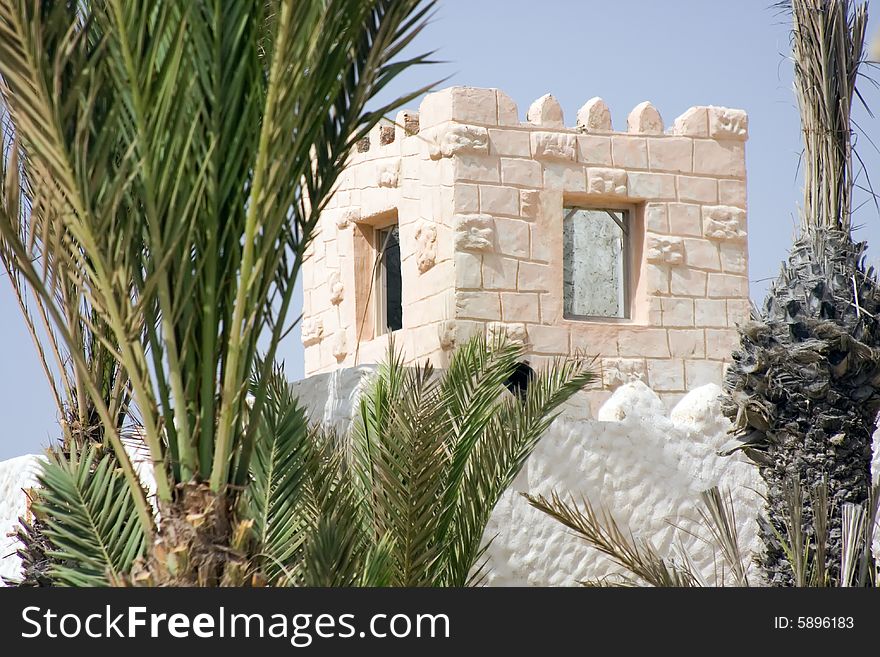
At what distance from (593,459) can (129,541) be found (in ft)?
16.1

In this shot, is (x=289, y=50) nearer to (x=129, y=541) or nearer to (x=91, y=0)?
(x=91, y=0)

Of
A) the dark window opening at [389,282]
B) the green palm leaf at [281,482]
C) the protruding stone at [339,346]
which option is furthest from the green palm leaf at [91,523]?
the protruding stone at [339,346]

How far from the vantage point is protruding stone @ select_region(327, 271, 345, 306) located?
12.1 meters

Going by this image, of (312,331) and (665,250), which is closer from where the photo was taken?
(665,250)

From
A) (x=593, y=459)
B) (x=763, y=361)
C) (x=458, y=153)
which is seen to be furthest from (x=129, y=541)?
(x=458, y=153)

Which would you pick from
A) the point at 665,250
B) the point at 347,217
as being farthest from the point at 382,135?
the point at 665,250

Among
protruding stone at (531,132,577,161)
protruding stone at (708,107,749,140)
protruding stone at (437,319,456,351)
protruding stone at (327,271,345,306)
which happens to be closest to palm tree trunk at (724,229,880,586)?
protruding stone at (437,319,456,351)

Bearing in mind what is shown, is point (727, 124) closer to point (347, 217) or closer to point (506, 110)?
point (506, 110)

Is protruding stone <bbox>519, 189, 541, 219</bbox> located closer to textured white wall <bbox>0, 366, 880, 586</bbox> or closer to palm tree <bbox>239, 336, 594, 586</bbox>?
textured white wall <bbox>0, 366, 880, 586</bbox>

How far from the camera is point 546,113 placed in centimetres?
1086

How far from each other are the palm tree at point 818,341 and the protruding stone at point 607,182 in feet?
16.0

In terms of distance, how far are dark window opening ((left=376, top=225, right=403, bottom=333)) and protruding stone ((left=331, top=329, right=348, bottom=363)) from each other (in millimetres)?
424

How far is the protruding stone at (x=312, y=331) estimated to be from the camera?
41.0 feet

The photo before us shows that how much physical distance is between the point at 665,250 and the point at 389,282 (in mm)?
2566
